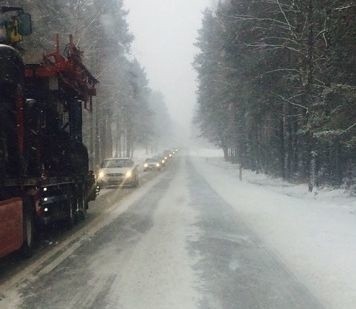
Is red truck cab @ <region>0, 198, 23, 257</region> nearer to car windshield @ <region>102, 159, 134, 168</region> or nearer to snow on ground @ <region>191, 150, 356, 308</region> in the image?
snow on ground @ <region>191, 150, 356, 308</region>

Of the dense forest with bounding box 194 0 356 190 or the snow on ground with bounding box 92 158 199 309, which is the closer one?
the snow on ground with bounding box 92 158 199 309

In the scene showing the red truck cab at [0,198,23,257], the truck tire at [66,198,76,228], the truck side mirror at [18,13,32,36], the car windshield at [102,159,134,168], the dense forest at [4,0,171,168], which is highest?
the dense forest at [4,0,171,168]

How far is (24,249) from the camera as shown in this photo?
9.74 m

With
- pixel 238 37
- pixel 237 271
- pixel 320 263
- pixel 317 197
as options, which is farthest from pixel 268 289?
pixel 238 37

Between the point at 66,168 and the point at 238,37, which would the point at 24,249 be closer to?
the point at 66,168

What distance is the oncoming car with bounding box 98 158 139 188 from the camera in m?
30.7

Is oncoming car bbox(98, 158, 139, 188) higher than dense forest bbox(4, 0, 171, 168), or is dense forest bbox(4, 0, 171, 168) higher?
dense forest bbox(4, 0, 171, 168)

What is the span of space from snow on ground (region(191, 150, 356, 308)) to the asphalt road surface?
29 centimetres

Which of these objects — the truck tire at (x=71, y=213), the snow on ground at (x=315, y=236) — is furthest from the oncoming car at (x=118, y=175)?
the truck tire at (x=71, y=213)

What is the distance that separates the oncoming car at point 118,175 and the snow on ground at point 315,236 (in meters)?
9.99

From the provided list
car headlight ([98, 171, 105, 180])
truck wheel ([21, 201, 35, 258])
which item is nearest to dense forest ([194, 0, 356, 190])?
car headlight ([98, 171, 105, 180])

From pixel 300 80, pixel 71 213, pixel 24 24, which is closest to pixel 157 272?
pixel 24 24

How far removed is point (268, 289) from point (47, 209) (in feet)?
20.2

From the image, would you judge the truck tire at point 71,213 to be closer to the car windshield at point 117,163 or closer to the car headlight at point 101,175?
the car headlight at point 101,175
